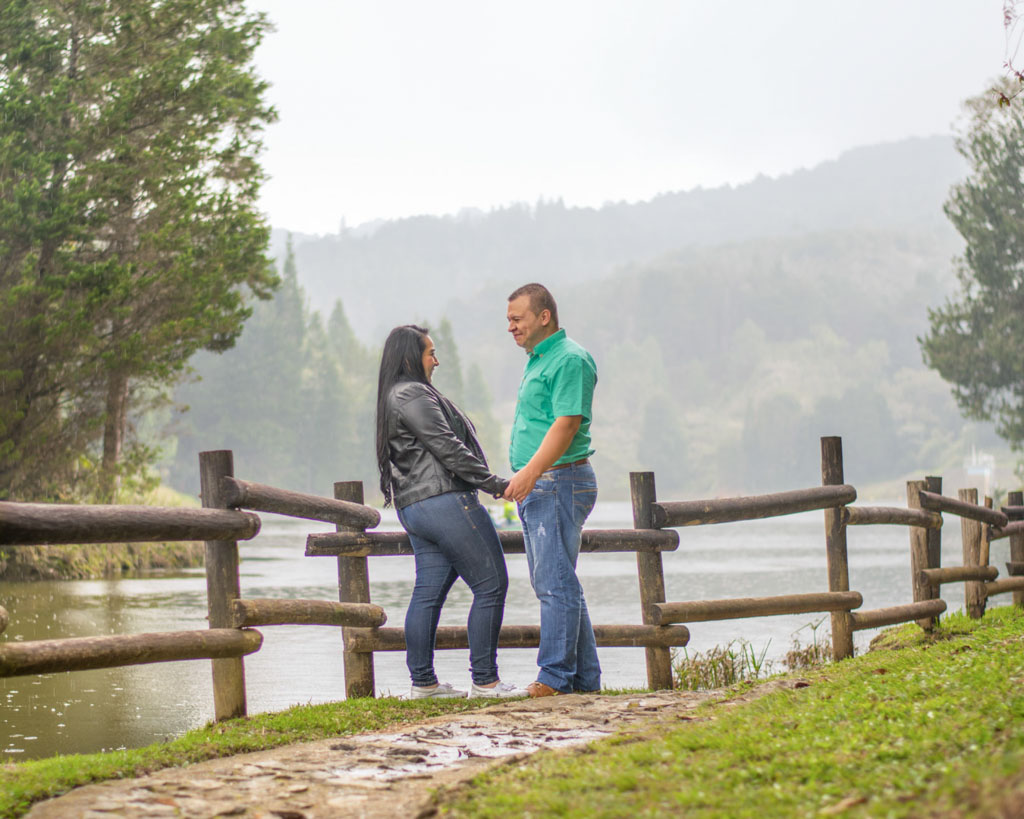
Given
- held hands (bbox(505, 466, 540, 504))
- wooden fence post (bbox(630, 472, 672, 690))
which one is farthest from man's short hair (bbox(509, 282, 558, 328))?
wooden fence post (bbox(630, 472, 672, 690))

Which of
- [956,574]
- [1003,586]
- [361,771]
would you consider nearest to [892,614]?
[956,574]

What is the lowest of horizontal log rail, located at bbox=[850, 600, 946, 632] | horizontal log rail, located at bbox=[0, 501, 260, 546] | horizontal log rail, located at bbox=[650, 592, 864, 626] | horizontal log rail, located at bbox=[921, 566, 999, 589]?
horizontal log rail, located at bbox=[850, 600, 946, 632]

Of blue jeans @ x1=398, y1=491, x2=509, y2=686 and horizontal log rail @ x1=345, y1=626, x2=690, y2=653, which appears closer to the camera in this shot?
blue jeans @ x1=398, y1=491, x2=509, y2=686

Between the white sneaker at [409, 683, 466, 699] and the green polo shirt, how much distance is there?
1.29 m

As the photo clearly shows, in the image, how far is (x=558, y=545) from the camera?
6.26 metres

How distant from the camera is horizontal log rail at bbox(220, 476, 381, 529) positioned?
19.2 ft

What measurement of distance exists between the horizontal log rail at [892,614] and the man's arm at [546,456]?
359 centimetres

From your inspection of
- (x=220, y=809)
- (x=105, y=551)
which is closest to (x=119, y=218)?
(x=105, y=551)

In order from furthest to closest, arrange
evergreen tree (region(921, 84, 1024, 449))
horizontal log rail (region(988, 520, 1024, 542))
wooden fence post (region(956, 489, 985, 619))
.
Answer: evergreen tree (region(921, 84, 1024, 449)), horizontal log rail (region(988, 520, 1024, 542)), wooden fence post (region(956, 489, 985, 619))

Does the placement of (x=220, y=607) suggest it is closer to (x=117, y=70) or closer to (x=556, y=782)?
(x=556, y=782)

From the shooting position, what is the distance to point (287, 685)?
10.4m

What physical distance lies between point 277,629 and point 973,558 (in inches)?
352

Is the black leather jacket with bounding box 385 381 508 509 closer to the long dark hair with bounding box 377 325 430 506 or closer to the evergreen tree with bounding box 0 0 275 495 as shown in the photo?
the long dark hair with bounding box 377 325 430 506

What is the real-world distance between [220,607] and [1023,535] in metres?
9.00
